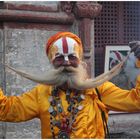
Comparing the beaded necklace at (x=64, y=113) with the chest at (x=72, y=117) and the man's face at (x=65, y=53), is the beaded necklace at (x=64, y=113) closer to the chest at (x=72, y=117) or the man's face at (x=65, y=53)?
the chest at (x=72, y=117)

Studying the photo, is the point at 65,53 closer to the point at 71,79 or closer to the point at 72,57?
the point at 72,57

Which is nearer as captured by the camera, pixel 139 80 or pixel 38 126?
pixel 139 80

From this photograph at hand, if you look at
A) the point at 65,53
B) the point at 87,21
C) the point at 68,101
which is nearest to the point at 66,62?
the point at 65,53

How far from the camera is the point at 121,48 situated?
543cm

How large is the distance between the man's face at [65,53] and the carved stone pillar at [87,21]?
2278mm

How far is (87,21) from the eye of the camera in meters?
5.16

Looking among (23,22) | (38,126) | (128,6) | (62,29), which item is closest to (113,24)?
(128,6)

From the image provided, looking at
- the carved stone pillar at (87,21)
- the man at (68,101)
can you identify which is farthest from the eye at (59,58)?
the carved stone pillar at (87,21)

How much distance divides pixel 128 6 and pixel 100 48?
30.9 inches

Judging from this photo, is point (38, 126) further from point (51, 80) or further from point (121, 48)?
point (51, 80)

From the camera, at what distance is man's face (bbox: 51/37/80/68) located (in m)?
2.76

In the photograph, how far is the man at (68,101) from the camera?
8.93 ft

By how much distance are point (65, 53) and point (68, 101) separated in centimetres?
33

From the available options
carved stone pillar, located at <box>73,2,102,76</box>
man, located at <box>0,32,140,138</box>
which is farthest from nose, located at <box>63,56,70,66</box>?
carved stone pillar, located at <box>73,2,102,76</box>
